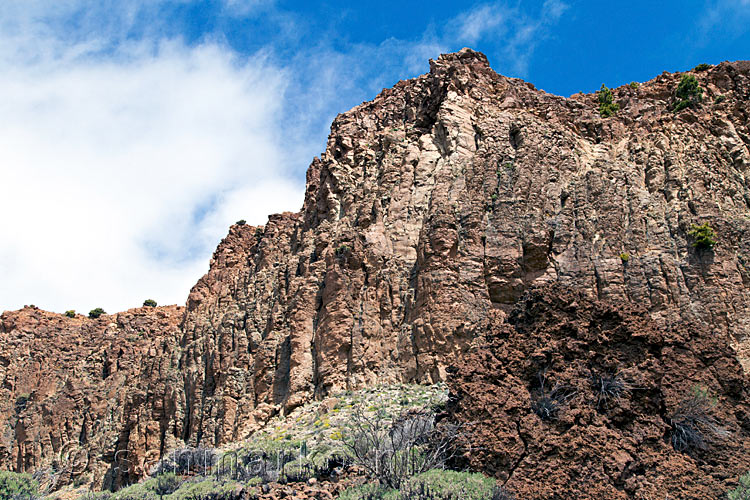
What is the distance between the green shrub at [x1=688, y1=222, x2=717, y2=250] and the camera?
27.5 meters

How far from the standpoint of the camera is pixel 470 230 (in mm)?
29031

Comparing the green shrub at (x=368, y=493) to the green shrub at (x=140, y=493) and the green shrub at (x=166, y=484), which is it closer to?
the green shrub at (x=140, y=493)

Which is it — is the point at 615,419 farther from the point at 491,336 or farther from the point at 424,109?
the point at 424,109

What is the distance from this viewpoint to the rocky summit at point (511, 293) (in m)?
18.3

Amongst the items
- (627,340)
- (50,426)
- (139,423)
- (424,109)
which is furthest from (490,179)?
(50,426)

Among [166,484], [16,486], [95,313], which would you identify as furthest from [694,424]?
[95,313]

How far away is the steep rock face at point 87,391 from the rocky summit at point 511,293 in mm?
292

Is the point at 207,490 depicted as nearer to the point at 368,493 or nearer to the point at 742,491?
the point at 368,493

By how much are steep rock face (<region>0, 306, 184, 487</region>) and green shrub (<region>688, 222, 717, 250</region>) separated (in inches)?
1075

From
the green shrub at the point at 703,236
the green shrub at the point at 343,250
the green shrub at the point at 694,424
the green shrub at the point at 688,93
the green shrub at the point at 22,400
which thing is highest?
the green shrub at the point at 688,93

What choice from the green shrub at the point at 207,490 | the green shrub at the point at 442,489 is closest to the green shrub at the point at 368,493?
the green shrub at the point at 442,489

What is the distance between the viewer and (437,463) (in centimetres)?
1802

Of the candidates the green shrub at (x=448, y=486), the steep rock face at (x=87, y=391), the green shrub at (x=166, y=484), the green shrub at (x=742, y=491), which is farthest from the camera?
the steep rock face at (x=87, y=391)

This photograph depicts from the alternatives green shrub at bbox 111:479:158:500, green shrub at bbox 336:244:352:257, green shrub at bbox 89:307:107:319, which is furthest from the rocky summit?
green shrub at bbox 89:307:107:319
